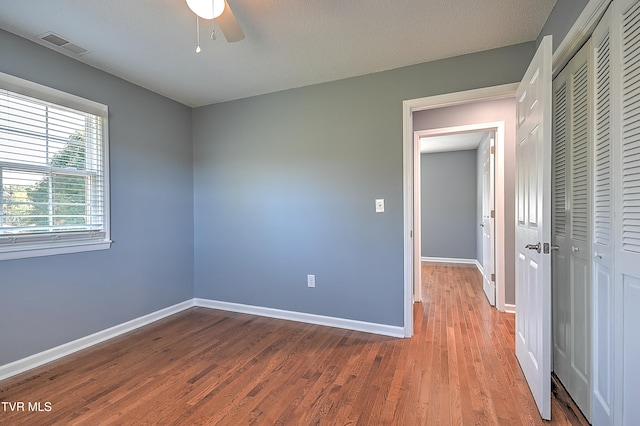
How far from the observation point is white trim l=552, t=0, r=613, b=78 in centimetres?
134

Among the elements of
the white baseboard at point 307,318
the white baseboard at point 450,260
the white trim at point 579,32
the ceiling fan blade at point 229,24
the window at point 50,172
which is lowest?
the white baseboard at point 307,318

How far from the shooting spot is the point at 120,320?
2758mm

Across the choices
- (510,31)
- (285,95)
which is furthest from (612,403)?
(285,95)

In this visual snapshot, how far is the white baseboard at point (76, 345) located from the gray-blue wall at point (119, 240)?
4cm

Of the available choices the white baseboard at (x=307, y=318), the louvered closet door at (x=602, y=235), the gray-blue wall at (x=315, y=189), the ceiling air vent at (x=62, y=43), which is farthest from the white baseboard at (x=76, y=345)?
the louvered closet door at (x=602, y=235)

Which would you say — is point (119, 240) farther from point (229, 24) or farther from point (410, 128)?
point (410, 128)

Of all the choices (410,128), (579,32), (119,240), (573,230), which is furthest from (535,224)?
(119,240)

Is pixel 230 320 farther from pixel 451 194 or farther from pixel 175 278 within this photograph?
pixel 451 194

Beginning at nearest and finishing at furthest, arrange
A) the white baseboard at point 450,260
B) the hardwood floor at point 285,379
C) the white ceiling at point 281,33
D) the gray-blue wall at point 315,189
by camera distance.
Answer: the hardwood floor at point 285,379 → the white ceiling at point 281,33 → the gray-blue wall at point 315,189 → the white baseboard at point 450,260

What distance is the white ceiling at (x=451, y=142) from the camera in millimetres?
4992

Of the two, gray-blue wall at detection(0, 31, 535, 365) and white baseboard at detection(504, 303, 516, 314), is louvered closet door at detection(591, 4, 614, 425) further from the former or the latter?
white baseboard at detection(504, 303, 516, 314)

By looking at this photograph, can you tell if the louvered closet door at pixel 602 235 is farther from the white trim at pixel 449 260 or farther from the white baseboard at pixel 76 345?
the white trim at pixel 449 260

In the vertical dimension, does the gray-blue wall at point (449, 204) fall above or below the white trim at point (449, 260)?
above

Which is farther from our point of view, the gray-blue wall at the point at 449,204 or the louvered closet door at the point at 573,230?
the gray-blue wall at the point at 449,204
